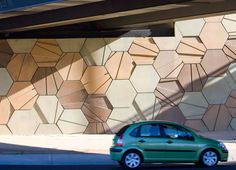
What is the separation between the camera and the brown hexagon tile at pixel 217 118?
29.4 metres

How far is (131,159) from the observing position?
18.6 meters

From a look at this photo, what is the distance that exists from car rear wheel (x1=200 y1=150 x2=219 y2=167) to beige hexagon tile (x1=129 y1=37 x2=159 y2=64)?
10617 mm

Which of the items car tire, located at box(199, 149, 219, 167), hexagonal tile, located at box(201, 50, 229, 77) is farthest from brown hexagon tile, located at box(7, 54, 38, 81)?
car tire, located at box(199, 149, 219, 167)

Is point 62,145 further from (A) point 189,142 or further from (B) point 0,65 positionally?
(A) point 189,142

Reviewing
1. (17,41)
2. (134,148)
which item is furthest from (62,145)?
(134,148)

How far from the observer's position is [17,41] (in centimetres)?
2848

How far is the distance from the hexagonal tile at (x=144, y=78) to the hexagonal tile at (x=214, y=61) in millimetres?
2442

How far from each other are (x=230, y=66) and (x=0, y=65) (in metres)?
11.0

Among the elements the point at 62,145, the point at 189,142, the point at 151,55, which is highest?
the point at 151,55

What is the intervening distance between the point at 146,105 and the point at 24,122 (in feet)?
19.1

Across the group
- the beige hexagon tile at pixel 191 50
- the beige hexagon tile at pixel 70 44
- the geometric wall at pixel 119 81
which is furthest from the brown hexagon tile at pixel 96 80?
the beige hexagon tile at pixel 191 50

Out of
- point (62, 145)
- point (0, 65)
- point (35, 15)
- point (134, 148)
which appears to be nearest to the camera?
point (134, 148)

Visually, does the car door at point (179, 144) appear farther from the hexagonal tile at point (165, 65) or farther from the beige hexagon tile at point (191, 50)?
the beige hexagon tile at point (191, 50)

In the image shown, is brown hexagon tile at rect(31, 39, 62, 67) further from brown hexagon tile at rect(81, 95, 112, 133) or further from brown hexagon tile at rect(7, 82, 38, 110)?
brown hexagon tile at rect(81, 95, 112, 133)
